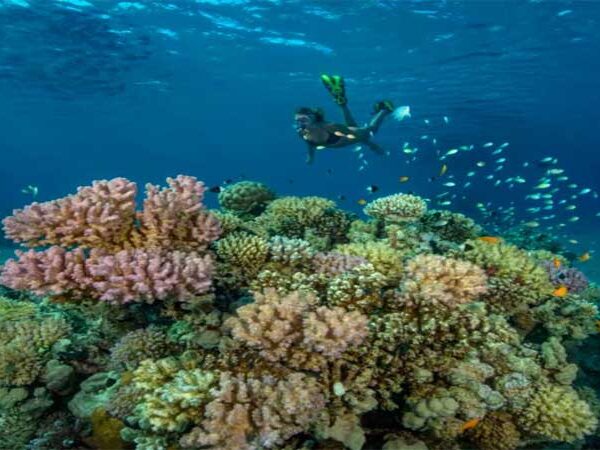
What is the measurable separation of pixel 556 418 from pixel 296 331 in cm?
323

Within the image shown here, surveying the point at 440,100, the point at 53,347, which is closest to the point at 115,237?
the point at 53,347

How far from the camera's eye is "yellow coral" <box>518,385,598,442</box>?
16.1ft

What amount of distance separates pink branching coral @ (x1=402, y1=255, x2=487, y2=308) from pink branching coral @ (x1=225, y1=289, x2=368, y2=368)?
855 mm

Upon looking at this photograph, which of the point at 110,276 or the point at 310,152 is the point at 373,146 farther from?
the point at 110,276

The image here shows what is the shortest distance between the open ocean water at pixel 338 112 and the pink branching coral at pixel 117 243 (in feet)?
0.52

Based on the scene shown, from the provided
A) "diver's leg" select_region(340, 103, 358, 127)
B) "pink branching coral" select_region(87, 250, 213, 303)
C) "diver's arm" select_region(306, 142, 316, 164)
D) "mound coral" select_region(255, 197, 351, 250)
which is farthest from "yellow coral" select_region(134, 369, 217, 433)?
"diver's leg" select_region(340, 103, 358, 127)

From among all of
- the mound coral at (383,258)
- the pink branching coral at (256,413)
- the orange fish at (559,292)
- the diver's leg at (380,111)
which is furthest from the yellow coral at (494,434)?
the diver's leg at (380,111)

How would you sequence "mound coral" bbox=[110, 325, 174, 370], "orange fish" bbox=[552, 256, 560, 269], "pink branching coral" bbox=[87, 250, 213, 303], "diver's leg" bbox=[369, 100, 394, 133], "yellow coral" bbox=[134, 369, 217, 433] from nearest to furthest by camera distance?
"yellow coral" bbox=[134, 369, 217, 433], "pink branching coral" bbox=[87, 250, 213, 303], "mound coral" bbox=[110, 325, 174, 370], "orange fish" bbox=[552, 256, 560, 269], "diver's leg" bbox=[369, 100, 394, 133]

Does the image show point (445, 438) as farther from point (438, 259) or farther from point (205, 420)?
point (205, 420)

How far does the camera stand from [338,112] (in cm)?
5797

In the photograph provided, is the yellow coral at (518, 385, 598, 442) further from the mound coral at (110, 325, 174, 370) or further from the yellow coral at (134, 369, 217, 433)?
the mound coral at (110, 325, 174, 370)

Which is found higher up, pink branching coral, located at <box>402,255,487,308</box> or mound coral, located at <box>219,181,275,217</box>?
pink branching coral, located at <box>402,255,487,308</box>

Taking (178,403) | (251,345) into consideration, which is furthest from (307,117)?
(178,403)

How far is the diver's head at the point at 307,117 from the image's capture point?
996 cm
